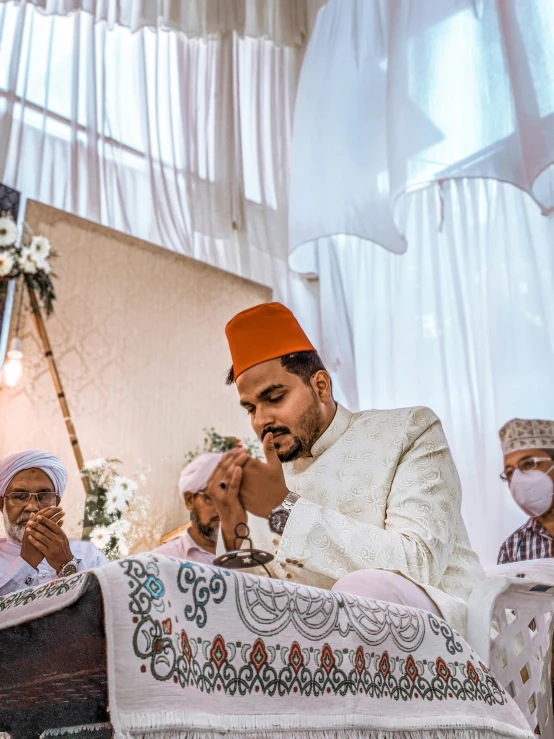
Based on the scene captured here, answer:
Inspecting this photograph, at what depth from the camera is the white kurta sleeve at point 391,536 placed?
1689mm

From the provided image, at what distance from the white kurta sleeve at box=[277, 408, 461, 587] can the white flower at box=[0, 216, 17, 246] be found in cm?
272

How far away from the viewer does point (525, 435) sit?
363 cm

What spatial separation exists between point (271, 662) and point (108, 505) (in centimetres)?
282

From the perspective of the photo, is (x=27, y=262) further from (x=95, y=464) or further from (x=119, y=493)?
(x=119, y=493)

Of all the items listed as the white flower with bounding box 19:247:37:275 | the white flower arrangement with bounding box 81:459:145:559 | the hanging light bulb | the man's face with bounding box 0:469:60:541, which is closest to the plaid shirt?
the white flower arrangement with bounding box 81:459:145:559

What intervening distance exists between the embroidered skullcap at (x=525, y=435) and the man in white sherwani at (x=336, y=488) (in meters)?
1.62

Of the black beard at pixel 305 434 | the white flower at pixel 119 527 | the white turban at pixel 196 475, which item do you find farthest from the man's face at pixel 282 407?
the white turban at pixel 196 475

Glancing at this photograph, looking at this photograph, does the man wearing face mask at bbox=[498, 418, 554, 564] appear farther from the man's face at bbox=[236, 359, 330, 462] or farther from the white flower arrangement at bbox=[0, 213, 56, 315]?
the white flower arrangement at bbox=[0, 213, 56, 315]

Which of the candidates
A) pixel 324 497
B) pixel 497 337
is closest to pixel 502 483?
pixel 497 337

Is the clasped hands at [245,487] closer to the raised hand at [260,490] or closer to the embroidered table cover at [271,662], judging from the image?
the raised hand at [260,490]

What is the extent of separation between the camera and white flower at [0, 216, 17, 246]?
3.87 meters

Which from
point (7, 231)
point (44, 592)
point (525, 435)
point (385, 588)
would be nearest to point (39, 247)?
point (7, 231)

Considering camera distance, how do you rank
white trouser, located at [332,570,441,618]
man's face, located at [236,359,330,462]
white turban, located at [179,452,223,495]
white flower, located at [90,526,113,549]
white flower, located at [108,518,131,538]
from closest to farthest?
white trouser, located at [332,570,441,618] < man's face, located at [236,359,330,462] < white flower, located at [90,526,113,549] < white flower, located at [108,518,131,538] < white turban, located at [179,452,223,495]

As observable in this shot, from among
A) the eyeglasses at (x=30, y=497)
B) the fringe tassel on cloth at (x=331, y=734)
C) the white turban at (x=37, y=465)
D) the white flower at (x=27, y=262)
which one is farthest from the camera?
the white flower at (x=27, y=262)
